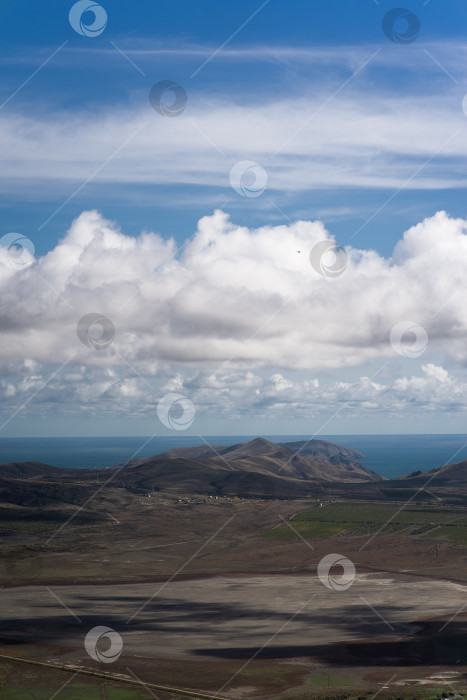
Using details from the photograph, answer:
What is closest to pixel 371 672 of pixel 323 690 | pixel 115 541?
pixel 323 690

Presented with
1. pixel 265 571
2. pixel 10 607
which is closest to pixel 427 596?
pixel 265 571

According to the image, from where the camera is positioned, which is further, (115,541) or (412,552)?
(115,541)

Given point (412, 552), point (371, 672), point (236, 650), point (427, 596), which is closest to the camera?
point (371, 672)

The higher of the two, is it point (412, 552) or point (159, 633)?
point (412, 552)

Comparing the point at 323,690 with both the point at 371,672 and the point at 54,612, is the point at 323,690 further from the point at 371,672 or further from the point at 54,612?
the point at 54,612

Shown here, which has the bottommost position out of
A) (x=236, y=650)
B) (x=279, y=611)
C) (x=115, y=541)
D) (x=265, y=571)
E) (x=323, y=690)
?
(x=323, y=690)

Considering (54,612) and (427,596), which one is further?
(427,596)

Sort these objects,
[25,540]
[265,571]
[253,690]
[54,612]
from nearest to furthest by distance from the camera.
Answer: [253,690] < [54,612] < [265,571] < [25,540]

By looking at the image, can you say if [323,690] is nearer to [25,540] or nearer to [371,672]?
Answer: [371,672]

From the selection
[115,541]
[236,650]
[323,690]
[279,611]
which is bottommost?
[323,690]
